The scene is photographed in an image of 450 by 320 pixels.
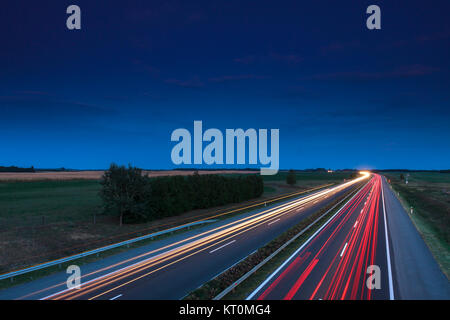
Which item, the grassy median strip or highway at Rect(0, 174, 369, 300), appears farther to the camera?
highway at Rect(0, 174, 369, 300)

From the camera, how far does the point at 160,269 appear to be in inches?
684

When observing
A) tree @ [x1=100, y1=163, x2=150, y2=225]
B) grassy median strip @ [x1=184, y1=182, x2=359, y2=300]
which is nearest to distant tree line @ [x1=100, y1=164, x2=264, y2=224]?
tree @ [x1=100, y1=163, x2=150, y2=225]

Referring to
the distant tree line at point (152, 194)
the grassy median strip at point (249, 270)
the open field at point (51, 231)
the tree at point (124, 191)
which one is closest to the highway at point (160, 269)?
the grassy median strip at point (249, 270)

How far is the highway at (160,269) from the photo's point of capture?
45.9ft

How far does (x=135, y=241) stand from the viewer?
2511 cm

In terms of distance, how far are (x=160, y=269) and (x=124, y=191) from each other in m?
18.9

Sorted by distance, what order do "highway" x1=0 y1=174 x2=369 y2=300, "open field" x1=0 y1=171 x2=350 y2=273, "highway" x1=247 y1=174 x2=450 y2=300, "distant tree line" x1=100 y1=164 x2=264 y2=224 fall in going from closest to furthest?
"highway" x1=247 y1=174 x2=450 y2=300 < "highway" x1=0 y1=174 x2=369 y2=300 < "open field" x1=0 y1=171 x2=350 y2=273 < "distant tree line" x1=100 y1=164 x2=264 y2=224

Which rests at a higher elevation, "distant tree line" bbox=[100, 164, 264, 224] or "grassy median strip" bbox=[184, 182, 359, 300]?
"distant tree line" bbox=[100, 164, 264, 224]

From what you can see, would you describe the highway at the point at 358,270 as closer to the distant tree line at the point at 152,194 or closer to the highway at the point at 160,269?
the highway at the point at 160,269

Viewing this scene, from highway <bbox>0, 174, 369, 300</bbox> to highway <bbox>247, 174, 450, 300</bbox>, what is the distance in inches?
162

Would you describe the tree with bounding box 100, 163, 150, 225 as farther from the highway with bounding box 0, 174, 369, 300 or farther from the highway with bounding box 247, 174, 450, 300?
the highway with bounding box 247, 174, 450, 300

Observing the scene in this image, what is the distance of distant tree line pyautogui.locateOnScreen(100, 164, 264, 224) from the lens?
109 feet

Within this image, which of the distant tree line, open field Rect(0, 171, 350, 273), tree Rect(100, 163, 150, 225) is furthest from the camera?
the distant tree line
